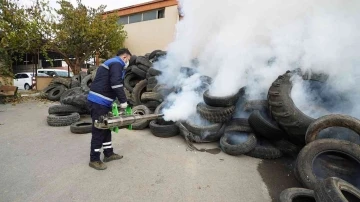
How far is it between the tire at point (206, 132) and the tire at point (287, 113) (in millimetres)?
1139

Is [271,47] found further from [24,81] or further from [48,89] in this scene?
[24,81]

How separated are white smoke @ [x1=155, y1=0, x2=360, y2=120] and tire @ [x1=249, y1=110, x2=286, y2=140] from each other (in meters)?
0.82

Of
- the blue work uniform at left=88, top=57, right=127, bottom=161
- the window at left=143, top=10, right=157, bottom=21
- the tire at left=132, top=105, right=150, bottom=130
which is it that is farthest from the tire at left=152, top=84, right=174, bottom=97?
the window at left=143, top=10, right=157, bottom=21

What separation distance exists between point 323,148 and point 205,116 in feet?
7.30

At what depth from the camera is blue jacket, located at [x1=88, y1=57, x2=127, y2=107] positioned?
132 inches

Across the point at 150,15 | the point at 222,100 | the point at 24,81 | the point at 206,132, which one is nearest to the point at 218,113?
the point at 222,100

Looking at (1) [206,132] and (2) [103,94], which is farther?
(1) [206,132]

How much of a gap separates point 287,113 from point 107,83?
3059 mm

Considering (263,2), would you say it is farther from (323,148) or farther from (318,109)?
(323,148)

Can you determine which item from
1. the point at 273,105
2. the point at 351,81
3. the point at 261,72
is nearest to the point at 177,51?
the point at 261,72

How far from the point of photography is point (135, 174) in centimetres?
320

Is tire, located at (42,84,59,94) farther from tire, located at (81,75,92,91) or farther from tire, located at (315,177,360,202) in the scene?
tire, located at (315,177,360,202)

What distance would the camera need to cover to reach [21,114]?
23.2 feet

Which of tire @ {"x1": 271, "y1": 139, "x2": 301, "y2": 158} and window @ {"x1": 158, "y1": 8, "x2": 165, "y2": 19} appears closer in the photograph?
tire @ {"x1": 271, "y1": 139, "x2": 301, "y2": 158}
